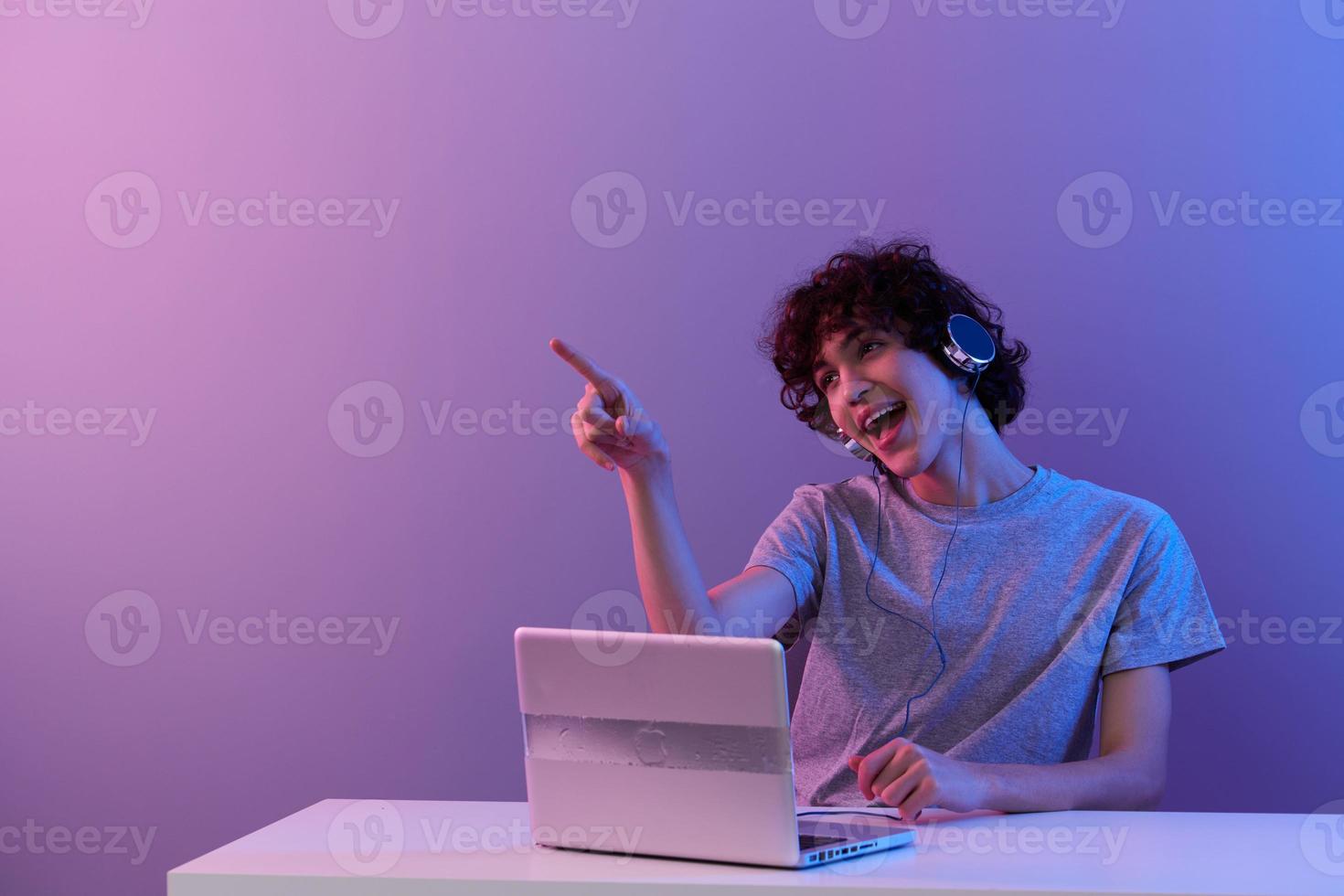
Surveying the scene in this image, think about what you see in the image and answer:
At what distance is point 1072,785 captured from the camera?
5.52ft

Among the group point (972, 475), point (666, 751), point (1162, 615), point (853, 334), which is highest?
point (853, 334)

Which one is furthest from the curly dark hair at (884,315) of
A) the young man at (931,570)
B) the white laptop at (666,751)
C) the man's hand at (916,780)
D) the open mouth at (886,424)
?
the white laptop at (666,751)

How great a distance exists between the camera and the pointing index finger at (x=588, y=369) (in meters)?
1.62

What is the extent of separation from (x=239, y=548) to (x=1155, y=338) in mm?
1806

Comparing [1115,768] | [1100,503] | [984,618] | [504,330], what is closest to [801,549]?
[984,618]

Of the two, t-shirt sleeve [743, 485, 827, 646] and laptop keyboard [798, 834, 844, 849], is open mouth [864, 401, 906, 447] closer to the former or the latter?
t-shirt sleeve [743, 485, 827, 646]

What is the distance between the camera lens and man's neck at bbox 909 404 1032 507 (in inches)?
85.4

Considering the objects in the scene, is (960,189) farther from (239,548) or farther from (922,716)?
(239,548)

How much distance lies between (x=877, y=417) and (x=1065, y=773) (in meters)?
0.67

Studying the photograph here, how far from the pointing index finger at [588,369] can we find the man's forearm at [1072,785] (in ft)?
2.20

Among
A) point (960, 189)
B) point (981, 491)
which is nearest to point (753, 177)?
point (960, 189)

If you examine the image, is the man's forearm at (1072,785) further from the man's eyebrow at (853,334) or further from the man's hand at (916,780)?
the man's eyebrow at (853,334)

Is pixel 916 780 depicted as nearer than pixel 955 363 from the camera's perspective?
Yes

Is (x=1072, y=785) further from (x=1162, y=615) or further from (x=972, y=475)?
(x=972, y=475)
